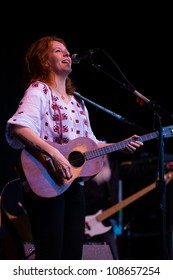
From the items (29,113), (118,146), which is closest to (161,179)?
(118,146)

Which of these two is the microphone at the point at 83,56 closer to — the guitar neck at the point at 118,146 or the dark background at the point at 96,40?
the guitar neck at the point at 118,146

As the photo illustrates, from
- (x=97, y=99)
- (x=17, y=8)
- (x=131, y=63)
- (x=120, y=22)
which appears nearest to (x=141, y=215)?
(x=97, y=99)

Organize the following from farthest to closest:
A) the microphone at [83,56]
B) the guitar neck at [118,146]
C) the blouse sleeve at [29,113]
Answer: the microphone at [83,56]
the guitar neck at [118,146]
the blouse sleeve at [29,113]

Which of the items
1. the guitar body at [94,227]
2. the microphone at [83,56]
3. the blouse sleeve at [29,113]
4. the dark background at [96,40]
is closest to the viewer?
the blouse sleeve at [29,113]

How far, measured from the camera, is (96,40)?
14.7 ft

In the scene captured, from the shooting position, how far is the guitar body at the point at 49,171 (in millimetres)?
1827

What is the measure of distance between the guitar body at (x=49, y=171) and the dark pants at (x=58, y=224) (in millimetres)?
36

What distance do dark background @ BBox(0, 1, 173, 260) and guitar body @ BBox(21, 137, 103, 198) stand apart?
1380mm

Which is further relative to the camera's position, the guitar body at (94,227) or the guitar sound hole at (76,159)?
the guitar body at (94,227)

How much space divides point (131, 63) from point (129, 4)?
2.98ft

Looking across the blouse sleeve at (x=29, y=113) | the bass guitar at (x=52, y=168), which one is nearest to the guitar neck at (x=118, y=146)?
the bass guitar at (x=52, y=168)

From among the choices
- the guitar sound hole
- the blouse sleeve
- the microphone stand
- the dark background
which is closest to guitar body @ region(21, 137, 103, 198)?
the guitar sound hole

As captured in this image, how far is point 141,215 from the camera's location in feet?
18.9
